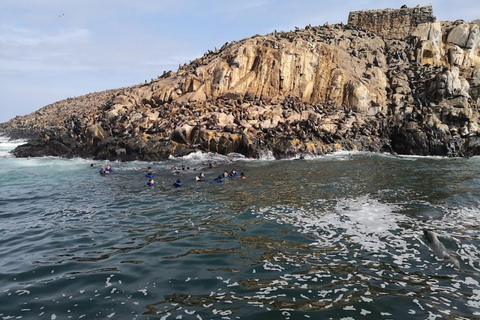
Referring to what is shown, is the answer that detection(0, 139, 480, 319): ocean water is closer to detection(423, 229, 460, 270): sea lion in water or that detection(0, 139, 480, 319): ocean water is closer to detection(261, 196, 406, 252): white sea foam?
detection(261, 196, 406, 252): white sea foam

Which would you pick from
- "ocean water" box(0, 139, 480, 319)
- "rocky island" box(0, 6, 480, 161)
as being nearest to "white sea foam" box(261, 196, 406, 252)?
"ocean water" box(0, 139, 480, 319)

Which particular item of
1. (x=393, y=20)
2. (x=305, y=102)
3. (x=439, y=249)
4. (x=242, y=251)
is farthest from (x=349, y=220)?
(x=393, y=20)

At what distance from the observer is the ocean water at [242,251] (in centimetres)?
712

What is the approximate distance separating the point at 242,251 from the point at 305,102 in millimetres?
36867

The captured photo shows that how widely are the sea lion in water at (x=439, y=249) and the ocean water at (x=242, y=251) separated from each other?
9.5 inches

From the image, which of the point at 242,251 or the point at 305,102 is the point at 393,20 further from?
the point at 242,251

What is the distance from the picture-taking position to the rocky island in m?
35.4

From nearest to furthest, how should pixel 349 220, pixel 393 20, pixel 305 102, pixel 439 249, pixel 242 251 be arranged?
pixel 439 249
pixel 242 251
pixel 349 220
pixel 305 102
pixel 393 20

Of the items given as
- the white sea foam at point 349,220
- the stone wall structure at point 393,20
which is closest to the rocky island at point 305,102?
the stone wall structure at point 393,20

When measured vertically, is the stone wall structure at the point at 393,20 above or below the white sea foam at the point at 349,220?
above

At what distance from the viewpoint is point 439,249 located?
390 inches

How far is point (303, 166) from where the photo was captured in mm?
27938

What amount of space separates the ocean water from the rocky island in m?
15.0

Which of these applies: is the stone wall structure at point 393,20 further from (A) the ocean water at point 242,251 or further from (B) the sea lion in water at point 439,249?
(B) the sea lion in water at point 439,249
